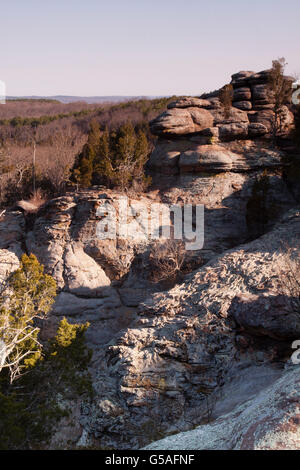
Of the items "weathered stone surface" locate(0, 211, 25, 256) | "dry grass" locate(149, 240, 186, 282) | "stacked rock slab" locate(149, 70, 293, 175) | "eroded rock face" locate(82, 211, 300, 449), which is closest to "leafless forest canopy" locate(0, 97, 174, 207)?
"weathered stone surface" locate(0, 211, 25, 256)

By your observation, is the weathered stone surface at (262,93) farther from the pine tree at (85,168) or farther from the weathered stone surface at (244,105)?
the pine tree at (85,168)

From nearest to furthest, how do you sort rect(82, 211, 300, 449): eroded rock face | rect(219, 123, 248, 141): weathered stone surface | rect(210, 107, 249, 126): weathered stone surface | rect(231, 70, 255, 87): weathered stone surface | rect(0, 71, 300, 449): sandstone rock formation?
rect(0, 71, 300, 449): sandstone rock formation
rect(82, 211, 300, 449): eroded rock face
rect(219, 123, 248, 141): weathered stone surface
rect(210, 107, 249, 126): weathered stone surface
rect(231, 70, 255, 87): weathered stone surface

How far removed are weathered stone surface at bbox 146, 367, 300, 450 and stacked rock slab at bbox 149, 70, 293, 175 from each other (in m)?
22.2

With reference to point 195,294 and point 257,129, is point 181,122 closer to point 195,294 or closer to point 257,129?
point 257,129

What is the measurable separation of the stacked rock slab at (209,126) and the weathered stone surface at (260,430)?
2222cm

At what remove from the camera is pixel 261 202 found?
25859 mm

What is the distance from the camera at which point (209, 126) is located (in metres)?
32.1

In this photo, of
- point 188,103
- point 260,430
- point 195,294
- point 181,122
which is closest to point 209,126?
point 181,122

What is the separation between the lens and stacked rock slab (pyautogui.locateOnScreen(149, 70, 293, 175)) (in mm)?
30234

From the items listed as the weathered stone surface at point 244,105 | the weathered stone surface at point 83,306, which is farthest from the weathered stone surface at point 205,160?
the weathered stone surface at point 83,306

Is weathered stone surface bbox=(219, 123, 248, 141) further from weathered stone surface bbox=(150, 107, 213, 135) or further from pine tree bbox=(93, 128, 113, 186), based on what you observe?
pine tree bbox=(93, 128, 113, 186)

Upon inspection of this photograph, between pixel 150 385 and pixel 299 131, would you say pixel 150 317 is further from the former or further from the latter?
pixel 299 131
